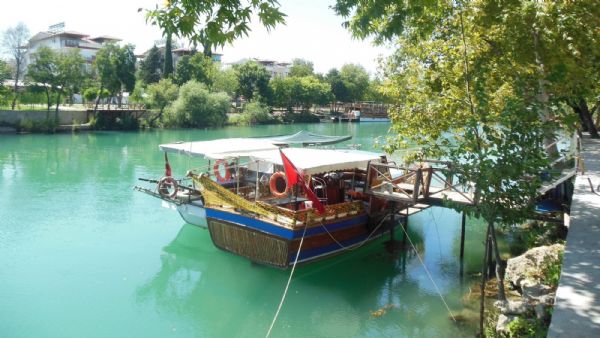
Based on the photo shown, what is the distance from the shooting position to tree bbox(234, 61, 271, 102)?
234 ft

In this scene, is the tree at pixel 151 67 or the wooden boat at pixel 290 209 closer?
the wooden boat at pixel 290 209

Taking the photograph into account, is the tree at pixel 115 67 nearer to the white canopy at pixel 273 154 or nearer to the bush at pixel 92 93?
the bush at pixel 92 93

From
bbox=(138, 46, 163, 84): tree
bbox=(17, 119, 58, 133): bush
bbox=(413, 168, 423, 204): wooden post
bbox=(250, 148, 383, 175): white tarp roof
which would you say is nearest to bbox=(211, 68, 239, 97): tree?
bbox=(138, 46, 163, 84): tree

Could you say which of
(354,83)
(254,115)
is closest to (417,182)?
(254,115)

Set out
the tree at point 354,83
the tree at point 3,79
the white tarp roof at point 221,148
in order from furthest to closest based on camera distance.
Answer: the tree at point 354,83
the tree at point 3,79
the white tarp roof at point 221,148

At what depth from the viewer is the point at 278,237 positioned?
38.5ft

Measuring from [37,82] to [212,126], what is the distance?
18.1 meters

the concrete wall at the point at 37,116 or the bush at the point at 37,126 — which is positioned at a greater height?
the concrete wall at the point at 37,116

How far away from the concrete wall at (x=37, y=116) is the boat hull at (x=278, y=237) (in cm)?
4015

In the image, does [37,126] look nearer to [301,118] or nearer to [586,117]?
[301,118]

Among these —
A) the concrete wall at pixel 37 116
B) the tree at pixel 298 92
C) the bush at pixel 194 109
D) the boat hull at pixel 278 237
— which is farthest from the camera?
the tree at pixel 298 92

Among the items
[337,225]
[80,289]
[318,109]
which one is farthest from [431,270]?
[318,109]

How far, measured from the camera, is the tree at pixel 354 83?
87.8m

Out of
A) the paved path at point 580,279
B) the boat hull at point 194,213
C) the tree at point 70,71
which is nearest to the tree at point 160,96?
the tree at point 70,71
